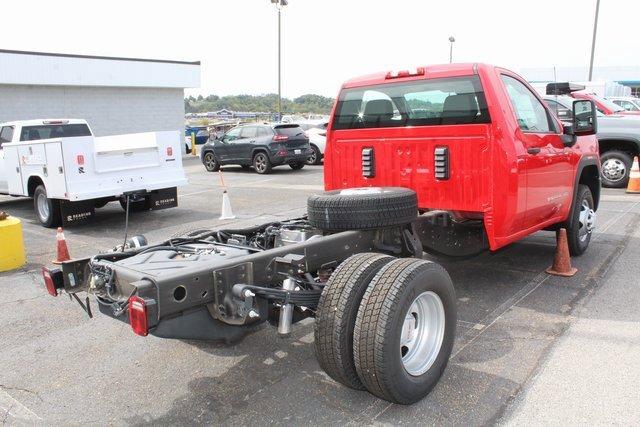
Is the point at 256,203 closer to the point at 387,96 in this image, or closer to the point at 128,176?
→ the point at 128,176

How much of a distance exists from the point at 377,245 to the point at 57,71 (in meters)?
23.4

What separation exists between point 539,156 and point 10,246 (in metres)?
6.22

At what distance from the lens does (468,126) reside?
15.3 feet

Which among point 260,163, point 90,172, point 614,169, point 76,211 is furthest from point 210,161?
point 614,169

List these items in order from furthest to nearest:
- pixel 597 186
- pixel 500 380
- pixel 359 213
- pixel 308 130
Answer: pixel 308 130 → pixel 597 186 → pixel 359 213 → pixel 500 380

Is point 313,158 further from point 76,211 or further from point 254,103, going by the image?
point 254,103

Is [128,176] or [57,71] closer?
[128,176]

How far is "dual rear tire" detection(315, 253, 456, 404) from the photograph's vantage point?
10.0 ft

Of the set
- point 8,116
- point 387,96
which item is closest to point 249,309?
point 387,96

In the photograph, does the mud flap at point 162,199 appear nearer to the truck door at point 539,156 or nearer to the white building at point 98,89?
the truck door at point 539,156

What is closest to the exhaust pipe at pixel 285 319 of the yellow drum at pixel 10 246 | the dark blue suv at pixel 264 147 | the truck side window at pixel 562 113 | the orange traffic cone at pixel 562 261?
the orange traffic cone at pixel 562 261

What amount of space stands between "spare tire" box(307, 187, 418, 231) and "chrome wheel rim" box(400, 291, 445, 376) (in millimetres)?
849

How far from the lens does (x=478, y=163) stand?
466cm

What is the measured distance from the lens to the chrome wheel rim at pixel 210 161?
19953 millimetres
